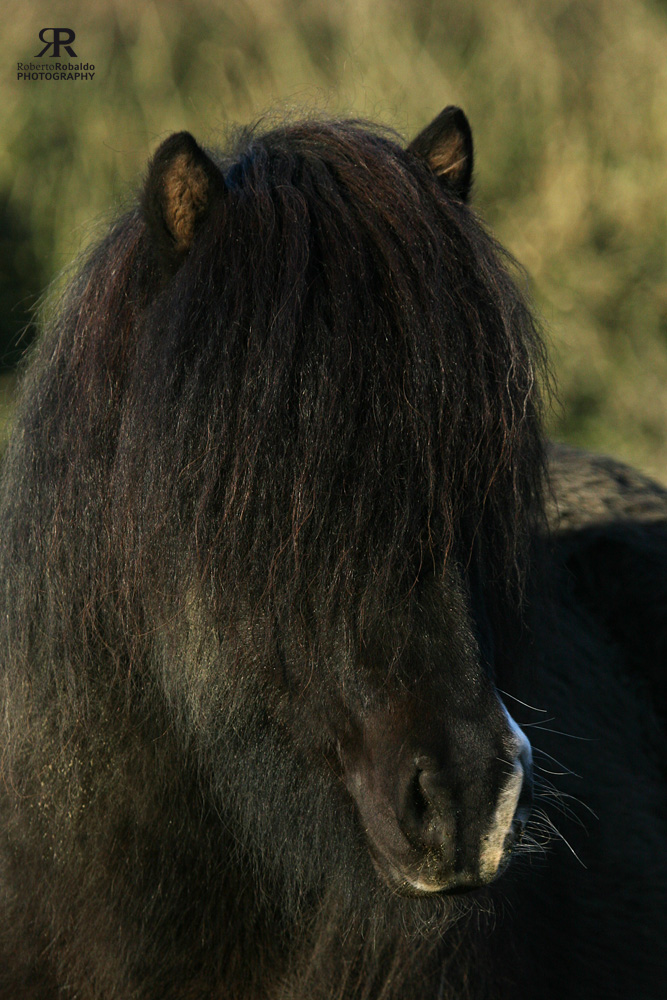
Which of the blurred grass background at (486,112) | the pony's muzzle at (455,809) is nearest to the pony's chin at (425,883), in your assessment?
the pony's muzzle at (455,809)

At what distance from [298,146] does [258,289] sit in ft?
0.91

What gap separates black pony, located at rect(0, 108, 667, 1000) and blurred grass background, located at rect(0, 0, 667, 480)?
12.9 feet

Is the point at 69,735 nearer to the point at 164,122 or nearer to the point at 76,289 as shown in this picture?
the point at 76,289

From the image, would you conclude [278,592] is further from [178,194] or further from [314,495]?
[178,194]

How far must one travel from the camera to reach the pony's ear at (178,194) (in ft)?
3.76

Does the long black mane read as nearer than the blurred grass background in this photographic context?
Yes

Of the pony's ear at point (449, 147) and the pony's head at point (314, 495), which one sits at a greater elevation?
A: the pony's ear at point (449, 147)

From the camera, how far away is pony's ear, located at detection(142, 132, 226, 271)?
114 centimetres

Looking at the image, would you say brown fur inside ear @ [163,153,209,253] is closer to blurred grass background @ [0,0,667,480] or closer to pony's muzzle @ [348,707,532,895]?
pony's muzzle @ [348,707,532,895]

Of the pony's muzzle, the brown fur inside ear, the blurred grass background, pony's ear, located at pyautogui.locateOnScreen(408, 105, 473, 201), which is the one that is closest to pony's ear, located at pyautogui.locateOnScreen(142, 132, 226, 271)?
the brown fur inside ear

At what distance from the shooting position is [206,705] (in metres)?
1.16

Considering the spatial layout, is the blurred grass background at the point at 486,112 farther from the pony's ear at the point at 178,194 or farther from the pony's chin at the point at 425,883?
the pony's chin at the point at 425,883

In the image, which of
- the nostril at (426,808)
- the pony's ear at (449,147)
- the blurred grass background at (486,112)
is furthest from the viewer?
the blurred grass background at (486,112)

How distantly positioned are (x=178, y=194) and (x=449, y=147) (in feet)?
1.21
